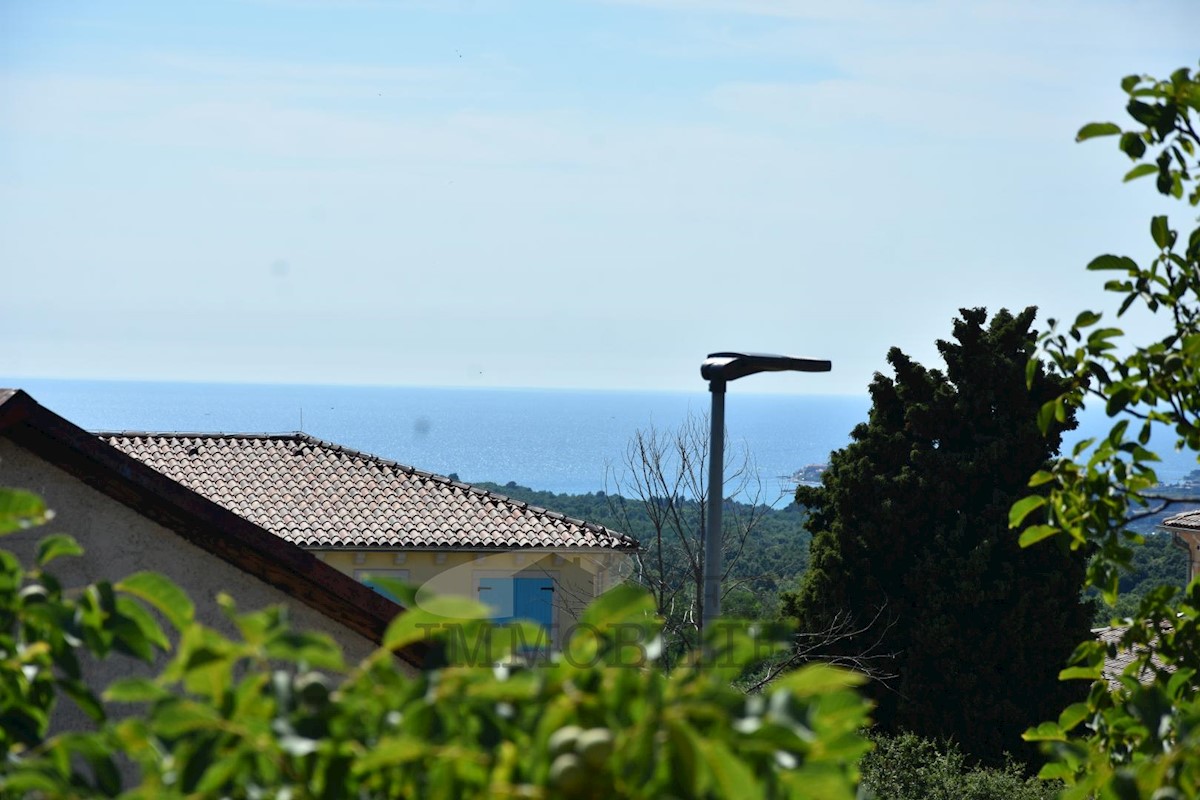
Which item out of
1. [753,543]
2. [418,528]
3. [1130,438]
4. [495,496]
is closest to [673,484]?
[495,496]

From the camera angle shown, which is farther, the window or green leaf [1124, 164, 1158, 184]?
the window

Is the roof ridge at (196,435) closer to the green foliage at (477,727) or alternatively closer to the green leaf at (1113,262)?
the green leaf at (1113,262)

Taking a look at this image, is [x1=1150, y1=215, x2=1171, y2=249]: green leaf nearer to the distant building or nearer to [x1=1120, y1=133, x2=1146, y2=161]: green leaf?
[x1=1120, y1=133, x2=1146, y2=161]: green leaf

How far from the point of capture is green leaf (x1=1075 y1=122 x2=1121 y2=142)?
3279 mm

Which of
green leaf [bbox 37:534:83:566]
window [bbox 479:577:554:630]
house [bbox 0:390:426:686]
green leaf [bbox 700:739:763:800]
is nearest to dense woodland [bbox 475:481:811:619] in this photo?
window [bbox 479:577:554:630]

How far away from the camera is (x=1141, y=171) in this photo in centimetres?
330

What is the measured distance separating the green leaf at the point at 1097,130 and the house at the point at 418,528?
16219mm

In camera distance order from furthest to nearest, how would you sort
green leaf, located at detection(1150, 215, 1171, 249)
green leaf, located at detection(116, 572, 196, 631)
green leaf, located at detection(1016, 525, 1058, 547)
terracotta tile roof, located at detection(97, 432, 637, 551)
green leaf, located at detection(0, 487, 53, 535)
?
terracotta tile roof, located at detection(97, 432, 637, 551) → green leaf, located at detection(1150, 215, 1171, 249) → green leaf, located at detection(1016, 525, 1058, 547) → green leaf, located at detection(0, 487, 53, 535) → green leaf, located at detection(116, 572, 196, 631)

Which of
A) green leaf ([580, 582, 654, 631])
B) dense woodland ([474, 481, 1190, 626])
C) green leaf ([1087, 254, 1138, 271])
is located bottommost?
dense woodland ([474, 481, 1190, 626])

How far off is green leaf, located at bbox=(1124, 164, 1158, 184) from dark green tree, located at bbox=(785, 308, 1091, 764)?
53.6ft

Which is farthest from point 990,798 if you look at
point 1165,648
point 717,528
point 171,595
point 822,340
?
point 822,340

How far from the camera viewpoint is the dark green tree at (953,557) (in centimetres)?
1894

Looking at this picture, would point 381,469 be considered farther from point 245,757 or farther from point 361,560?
point 245,757

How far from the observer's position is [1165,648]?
334 cm
